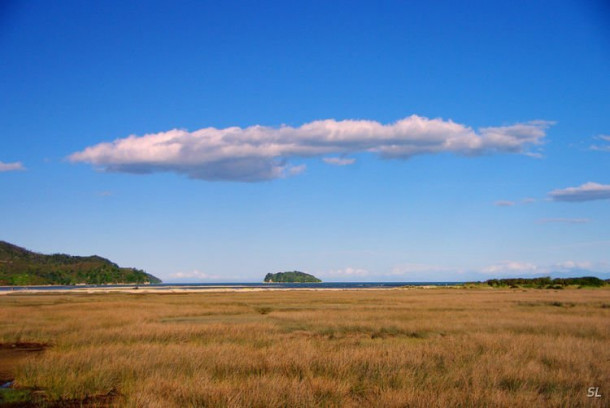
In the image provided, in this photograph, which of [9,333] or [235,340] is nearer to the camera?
[235,340]

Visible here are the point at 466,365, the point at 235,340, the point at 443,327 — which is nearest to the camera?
the point at 466,365

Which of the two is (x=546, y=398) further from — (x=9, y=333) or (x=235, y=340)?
(x=9, y=333)

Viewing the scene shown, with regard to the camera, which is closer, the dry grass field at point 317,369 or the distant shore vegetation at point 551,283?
the dry grass field at point 317,369

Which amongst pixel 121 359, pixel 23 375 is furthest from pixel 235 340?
pixel 23 375

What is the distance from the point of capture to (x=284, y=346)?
63.4 ft

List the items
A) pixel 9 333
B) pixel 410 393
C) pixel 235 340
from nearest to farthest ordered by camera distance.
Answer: pixel 410 393 < pixel 235 340 < pixel 9 333

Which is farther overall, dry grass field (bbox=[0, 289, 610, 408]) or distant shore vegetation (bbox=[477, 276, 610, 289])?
distant shore vegetation (bbox=[477, 276, 610, 289])

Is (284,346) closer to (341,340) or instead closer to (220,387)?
(341,340)

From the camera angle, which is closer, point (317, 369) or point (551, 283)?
point (317, 369)

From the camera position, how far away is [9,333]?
25.3 m

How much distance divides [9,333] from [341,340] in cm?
1708

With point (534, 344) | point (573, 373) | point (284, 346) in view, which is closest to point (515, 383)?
point (573, 373)

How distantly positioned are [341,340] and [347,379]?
865 cm

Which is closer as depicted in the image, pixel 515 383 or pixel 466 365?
pixel 515 383
